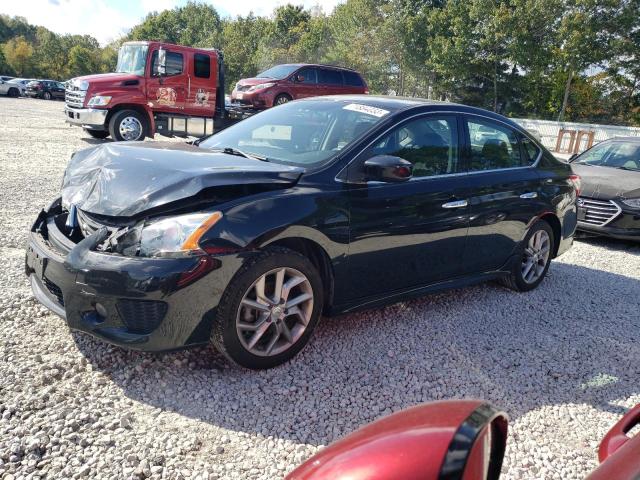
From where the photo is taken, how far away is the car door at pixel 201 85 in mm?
12984

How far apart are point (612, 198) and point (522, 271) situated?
3106 mm

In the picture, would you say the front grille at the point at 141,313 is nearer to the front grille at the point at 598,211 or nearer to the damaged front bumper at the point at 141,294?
the damaged front bumper at the point at 141,294

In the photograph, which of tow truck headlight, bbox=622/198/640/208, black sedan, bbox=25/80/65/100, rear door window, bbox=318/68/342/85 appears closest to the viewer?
tow truck headlight, bbox=622/198/640/208

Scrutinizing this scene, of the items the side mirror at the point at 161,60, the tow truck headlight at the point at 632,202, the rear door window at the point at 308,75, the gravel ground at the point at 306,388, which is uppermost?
the rear door window at the point at 308,75

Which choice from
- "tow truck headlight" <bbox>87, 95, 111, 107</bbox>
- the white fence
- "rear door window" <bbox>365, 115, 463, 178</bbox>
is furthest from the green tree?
"rear door window" <bbox>365, 115, 463, 178</bbox>

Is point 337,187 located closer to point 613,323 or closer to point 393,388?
point 393,388

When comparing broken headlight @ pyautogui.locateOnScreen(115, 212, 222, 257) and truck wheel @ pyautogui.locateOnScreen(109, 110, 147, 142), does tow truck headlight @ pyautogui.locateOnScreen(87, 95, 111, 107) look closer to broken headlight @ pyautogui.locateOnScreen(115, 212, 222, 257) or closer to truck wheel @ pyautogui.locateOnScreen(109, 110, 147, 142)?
truck wheel @ pyautogui.locateOnScreen(109, 110, 147, 142)

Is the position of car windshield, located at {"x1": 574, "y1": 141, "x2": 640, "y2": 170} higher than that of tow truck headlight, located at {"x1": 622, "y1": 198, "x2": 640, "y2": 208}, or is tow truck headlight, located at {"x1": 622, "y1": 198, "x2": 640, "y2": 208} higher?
car windshield, located at {"x1": 574, "y1": 141, "x2": 640, "y2": 170}

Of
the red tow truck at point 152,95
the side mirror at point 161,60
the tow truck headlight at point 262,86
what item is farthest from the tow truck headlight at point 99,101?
the tow truck headlight at point 262,86

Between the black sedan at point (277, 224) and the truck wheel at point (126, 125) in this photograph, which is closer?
the black sedan at point (277, 224)

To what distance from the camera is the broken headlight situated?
275 centimetres

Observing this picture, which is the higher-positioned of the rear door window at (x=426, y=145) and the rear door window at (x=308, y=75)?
the rear door window at (x=308, y=75)

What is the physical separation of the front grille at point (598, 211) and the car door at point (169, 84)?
940 cm

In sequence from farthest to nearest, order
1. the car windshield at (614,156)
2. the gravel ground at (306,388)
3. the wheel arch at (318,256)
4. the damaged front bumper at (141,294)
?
the car windshield at (614,156) → the wheel arch at (318,256) → the damaged front bumper at (141,294) → the gravel ground at (306,388)
